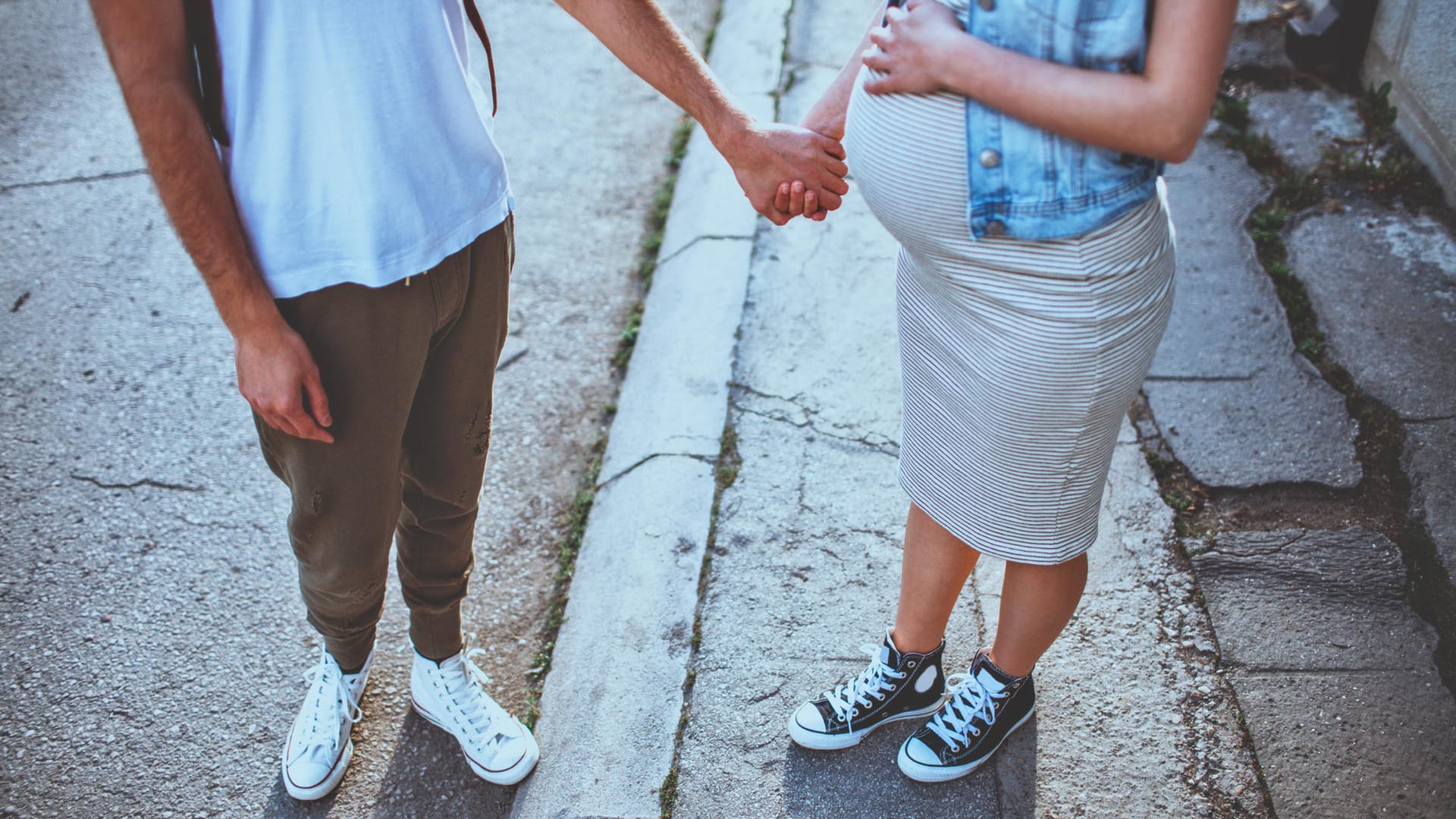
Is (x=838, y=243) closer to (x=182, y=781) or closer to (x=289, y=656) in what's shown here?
(x=289, y=656)

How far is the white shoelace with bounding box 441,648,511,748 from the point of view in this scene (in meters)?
2.00

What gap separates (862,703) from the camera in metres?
1.92

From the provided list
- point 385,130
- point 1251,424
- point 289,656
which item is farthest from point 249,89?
point 1251,424

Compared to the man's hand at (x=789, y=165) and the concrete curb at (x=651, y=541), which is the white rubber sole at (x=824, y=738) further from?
the man's hand at (x=789, y=165)

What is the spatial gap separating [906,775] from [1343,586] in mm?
1074

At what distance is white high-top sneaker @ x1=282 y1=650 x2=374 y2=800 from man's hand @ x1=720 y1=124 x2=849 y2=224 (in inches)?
50.6

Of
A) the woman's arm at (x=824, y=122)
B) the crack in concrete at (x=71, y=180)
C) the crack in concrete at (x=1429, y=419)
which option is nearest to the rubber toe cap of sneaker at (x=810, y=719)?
the woman's arm at (x=824, y=122)

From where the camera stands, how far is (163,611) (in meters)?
2.36

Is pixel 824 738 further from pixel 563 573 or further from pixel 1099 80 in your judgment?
pixel 1099 80

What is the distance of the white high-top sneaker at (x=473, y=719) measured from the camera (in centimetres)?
197

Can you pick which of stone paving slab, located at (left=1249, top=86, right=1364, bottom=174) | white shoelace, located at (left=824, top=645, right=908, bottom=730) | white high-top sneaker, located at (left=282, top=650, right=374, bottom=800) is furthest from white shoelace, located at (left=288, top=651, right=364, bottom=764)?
stone paving slab, located at (left=1249, top=86, right=1364, bottom=174)

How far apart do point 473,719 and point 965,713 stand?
98 cm

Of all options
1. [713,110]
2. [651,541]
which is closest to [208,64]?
[713,110]

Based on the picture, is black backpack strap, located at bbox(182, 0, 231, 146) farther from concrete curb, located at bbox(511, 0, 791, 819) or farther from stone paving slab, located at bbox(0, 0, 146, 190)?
stone paving slab, located at bbox(0, 0, 146, 190)
